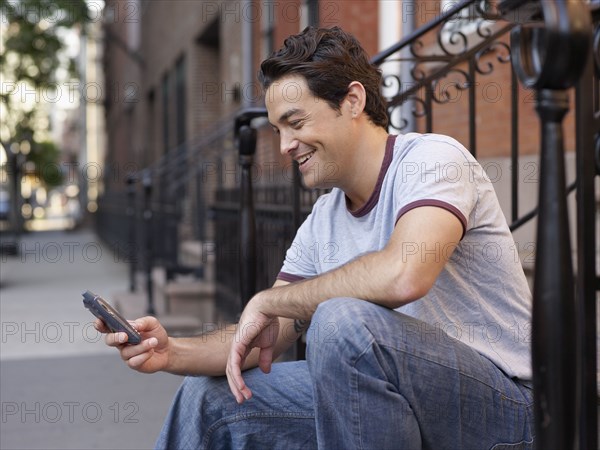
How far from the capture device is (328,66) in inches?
96.0

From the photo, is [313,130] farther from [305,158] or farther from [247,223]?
[247,223]

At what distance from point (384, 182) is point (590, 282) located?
70 centimetres

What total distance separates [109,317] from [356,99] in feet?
3.11

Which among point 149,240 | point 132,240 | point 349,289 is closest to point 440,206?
point 349,289

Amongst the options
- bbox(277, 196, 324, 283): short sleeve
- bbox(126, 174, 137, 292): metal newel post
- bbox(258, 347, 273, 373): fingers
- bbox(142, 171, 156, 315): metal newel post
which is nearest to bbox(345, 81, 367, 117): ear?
bbox(277, 196, 324, 283): short sleeve

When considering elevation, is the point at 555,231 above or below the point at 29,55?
below

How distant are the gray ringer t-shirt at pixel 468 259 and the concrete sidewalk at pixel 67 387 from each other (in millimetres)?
1883

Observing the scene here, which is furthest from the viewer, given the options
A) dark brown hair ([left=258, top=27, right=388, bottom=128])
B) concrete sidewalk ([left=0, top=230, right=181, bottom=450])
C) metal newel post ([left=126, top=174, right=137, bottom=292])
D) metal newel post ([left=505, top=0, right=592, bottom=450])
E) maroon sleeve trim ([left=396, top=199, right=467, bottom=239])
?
metal newel post ([left=126, top=174, right=137, bottom=292])

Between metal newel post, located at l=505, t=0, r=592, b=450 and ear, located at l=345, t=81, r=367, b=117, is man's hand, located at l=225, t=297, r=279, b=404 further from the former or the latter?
metal newel post, located at l=505, t=0, r=592, b=450

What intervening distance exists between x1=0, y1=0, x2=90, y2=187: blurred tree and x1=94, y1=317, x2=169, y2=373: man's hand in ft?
58.1

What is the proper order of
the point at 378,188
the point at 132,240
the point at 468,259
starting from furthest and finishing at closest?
the point at 132,240 → the point at 378,188 → the point at 468,259

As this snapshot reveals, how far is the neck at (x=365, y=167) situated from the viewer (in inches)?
96.0

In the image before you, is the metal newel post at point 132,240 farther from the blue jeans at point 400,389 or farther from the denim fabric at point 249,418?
the blue jeans at point 400,389

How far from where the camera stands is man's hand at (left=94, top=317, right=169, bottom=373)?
239cm
